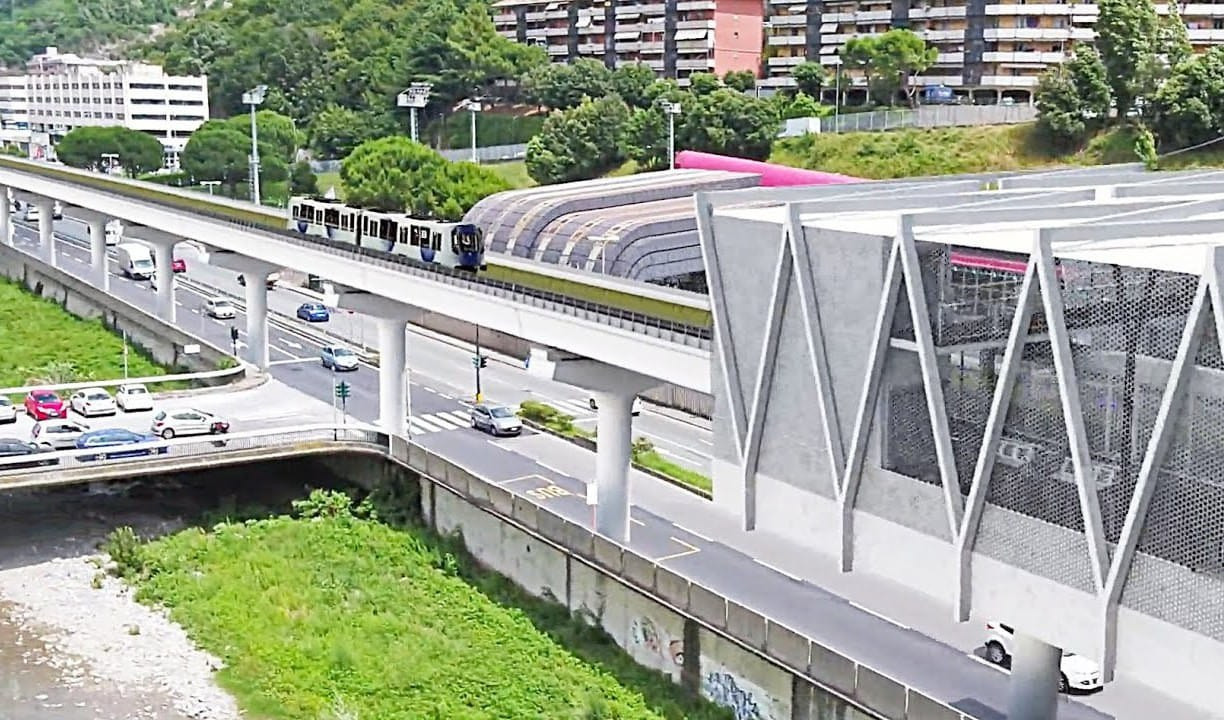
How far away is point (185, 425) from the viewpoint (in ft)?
134

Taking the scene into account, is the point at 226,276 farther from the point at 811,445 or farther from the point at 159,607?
the point at 811,445

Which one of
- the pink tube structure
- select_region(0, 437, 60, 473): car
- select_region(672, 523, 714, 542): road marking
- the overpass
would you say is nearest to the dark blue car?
select_region(0, 437, 60, 473): car

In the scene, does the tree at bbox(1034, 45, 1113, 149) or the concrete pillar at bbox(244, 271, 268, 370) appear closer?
the concrete pillar at bbox(244, 271, 268, 370)

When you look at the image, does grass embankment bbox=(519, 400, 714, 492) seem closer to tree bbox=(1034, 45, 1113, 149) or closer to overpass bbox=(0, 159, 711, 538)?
overpass bbox=(0, 159, 711, 538)

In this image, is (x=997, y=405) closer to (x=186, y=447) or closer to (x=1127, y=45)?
(x=186, y=447)

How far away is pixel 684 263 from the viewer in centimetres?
4994

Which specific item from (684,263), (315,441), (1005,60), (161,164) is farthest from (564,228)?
(161,164)

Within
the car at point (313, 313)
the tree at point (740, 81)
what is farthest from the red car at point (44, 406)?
the tree at point (740, 81)

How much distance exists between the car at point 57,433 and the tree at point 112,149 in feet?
233

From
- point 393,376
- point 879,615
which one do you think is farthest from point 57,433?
point 879,615

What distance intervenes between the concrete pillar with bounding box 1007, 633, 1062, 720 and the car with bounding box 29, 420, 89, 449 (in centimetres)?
2653

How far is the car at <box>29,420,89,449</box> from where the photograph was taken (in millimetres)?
38312

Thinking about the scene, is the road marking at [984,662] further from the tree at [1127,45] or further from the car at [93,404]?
the tree at [1127,45]

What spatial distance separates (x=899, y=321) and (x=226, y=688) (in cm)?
1605
